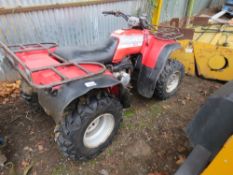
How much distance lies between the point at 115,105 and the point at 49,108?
665 millimetres

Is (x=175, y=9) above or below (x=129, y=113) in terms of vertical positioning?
above

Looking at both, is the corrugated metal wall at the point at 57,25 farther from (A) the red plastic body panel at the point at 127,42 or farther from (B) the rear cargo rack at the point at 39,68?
(A) the red plastic body panel at the point at 127,42

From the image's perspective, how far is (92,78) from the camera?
171cm

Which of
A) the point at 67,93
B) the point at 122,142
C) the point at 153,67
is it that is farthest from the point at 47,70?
the point at 153,67

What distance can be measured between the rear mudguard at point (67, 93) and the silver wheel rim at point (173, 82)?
152 centimetres

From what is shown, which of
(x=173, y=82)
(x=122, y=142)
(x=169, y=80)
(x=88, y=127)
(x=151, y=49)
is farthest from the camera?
(x=173, y=82)

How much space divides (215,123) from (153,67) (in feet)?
4.23

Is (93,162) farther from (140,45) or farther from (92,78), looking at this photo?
(140,45)

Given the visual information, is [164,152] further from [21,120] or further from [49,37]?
[49,37]

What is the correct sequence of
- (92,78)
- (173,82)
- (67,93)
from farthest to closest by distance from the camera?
(173,82), (92,78), (67,93)

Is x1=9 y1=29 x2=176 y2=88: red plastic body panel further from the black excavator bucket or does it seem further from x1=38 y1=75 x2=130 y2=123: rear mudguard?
the black excavator bucket

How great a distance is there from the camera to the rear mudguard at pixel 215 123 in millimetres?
1393

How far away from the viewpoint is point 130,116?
9.18 feet

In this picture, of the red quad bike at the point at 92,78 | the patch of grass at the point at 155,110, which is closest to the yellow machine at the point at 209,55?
the red quad bike at the point at 92,78
